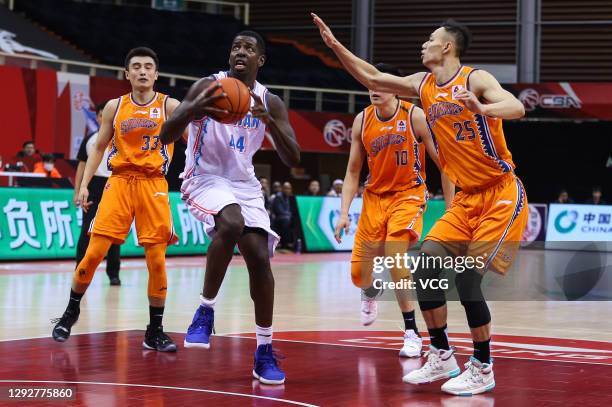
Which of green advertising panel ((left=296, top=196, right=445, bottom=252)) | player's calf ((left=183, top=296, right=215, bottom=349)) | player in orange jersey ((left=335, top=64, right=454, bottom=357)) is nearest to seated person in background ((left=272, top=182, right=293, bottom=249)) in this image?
green advertising panel ((left=296, top=196, right=445, bottom=252))

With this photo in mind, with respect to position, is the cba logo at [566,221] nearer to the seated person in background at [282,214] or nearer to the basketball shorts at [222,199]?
the seated person in background at [282,214]

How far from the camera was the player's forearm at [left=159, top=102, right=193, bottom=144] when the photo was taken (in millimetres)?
6215

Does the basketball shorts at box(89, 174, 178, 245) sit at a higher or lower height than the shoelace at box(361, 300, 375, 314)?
higher

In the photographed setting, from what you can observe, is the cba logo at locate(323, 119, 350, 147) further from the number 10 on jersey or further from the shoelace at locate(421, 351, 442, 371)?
the shoelace at locate(421, 351, 442, 371)

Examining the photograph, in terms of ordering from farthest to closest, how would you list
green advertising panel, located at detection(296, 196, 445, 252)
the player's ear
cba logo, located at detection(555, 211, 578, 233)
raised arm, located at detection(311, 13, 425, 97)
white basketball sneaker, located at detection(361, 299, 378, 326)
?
cba logo, located at detection(555, 211, 578, 233) < green advertising panel, located at detection(296, 196, 445, 252) < white basketball sneaker, located at detection(361, 299, 378, 326) < raised arm, located at detection(311, 13, 425, 97) < the player's ear

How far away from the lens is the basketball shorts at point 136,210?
8000 mm

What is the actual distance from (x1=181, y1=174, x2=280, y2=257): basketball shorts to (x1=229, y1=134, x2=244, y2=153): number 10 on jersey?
0.22 m

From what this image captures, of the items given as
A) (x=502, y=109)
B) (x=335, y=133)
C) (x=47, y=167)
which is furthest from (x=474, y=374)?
(x=335, y=133)

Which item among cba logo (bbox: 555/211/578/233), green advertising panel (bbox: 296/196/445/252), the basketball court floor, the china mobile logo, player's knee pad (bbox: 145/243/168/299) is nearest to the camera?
the basketball court floor

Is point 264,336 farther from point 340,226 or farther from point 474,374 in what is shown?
point 340,226

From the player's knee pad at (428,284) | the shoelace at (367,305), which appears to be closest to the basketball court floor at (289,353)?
the shoelace at (367,305)

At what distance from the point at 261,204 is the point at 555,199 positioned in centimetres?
2707

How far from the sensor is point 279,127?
21.1 ft

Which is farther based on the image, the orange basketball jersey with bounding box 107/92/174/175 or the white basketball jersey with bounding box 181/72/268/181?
the orange basketball jersey with bounding box 107/92/174/175
